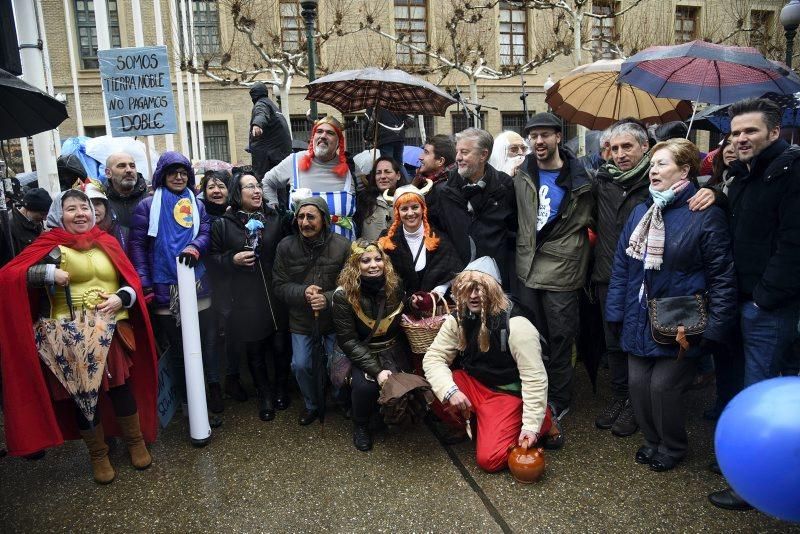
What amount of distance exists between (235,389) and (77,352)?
4.83 feet

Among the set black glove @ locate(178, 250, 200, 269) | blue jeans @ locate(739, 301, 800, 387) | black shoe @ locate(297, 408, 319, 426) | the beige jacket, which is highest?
black glove @ locate(178, 250, 200, 269)

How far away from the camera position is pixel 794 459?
6.55 ft

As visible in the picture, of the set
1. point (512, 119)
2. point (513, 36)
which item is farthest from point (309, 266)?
point (512, 119)

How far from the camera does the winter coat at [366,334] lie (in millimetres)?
3666

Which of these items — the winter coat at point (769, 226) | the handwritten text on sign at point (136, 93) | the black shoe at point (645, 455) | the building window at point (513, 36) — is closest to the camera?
the winter coat at point (769, 226)

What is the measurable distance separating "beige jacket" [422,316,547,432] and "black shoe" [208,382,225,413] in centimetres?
167

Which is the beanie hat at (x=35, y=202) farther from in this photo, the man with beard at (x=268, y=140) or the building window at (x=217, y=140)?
the building window at (x=217, y=140)

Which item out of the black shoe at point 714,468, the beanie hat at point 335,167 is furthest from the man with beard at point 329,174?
the black shoe at point 714,468

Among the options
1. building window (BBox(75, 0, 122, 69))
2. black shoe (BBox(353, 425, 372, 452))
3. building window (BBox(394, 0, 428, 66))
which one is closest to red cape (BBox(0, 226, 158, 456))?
black shoe (BBox(353, 425, 372, 452))

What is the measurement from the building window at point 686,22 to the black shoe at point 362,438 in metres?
23.8

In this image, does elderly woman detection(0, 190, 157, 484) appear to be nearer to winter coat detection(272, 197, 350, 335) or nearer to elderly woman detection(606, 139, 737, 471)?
winter coat detection(272, 197, 350, 335)

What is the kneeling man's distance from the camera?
130 inches

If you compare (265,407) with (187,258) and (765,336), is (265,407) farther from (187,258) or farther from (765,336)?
(765,336)

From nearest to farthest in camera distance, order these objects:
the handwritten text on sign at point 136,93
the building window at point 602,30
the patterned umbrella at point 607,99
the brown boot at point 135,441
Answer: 1. the brown boot at point 135,441
2. the handwritten text on sign at point 136,93
3. the patterned umbrella at point 607,99
4. the building window at point 602,30
